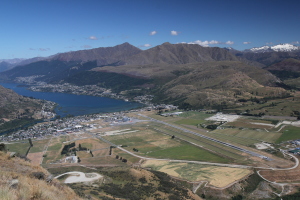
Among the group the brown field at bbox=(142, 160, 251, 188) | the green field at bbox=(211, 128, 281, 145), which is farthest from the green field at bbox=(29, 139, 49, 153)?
the green field at bbox=(211, 128, 281, 145)

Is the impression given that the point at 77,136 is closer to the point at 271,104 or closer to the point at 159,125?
the point at 159,125

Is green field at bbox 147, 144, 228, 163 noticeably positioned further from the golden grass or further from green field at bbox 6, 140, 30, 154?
the golden grass

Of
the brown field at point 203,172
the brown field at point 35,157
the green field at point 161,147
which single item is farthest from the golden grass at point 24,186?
the green field at point 161,147

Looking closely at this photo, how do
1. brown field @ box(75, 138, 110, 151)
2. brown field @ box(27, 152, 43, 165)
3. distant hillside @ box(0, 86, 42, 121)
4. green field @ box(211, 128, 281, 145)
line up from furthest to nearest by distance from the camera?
distant hillside @ box(0, 86, 42, 121)
green field @ box(211, 128, 281, 145)
brown field @ box(75, 138, 110, 151)
brown field @ box(27, 152, 43, 165)

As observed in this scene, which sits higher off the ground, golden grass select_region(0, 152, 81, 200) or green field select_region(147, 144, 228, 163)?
golden grass select_region(0, 152, 81, 200)

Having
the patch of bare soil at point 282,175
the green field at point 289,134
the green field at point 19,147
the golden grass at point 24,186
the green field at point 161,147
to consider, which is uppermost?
the golden grass at point 24,186

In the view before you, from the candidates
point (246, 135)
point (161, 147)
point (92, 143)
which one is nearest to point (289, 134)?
point (246, 135)

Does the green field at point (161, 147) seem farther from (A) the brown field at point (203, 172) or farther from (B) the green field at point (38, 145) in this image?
(B) the green field at point (38, 145)

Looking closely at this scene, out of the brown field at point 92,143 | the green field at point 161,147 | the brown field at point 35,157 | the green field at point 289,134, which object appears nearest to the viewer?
the brown field at point 35,157
